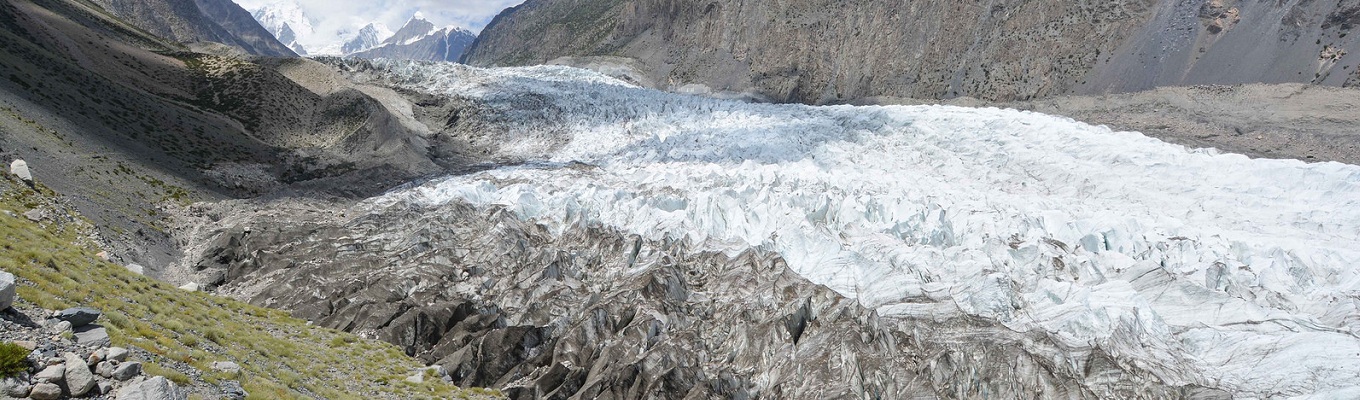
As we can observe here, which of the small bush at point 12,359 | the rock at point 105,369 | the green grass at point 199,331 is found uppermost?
the small bush at point 12,359

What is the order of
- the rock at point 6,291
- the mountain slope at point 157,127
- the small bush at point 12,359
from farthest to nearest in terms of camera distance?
the mountain slope at point 157,127, the rock at point 6,291, the small bush at point 12,359

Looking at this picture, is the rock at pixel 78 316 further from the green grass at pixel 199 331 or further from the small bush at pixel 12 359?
the small bush at pixel 12 359

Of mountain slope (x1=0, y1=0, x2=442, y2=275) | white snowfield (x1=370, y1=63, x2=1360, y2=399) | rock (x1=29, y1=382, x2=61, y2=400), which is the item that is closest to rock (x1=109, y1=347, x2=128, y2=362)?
rock (x1=29, y1=382, x2=61, y2=400)

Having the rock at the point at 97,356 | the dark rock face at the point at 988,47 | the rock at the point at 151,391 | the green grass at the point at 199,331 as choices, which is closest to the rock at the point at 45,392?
the rock at the point at 151,391

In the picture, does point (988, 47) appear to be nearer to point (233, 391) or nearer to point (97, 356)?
point (233, 391)

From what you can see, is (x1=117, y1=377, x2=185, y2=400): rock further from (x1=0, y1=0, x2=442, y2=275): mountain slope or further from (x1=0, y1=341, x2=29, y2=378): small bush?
(x1=0, y1=0, x2=442, y2=275): mountain slope

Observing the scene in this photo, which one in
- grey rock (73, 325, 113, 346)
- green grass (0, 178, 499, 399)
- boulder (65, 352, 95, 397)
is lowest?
green grass (0, 178, 499, 399)
